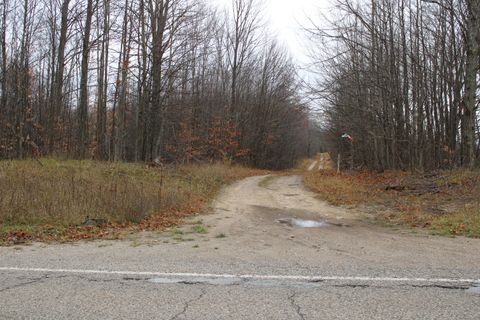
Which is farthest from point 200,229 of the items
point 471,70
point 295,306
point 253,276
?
point 471,70

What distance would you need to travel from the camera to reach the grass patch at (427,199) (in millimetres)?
10781

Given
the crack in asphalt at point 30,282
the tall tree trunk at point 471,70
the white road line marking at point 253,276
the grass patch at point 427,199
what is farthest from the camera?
the tall tree trunk at point 471,70

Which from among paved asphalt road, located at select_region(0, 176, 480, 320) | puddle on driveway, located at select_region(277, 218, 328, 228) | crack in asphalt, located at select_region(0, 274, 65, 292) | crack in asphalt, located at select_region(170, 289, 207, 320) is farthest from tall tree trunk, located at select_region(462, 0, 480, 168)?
crack in asphalt, located at select_region(0, 274, 65, 292)

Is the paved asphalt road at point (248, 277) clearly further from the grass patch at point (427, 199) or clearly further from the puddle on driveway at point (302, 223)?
the grass patch at point (427, 199)

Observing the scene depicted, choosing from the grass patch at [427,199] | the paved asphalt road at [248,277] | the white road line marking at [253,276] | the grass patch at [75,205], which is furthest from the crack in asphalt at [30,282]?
the grass patch at [427,199]

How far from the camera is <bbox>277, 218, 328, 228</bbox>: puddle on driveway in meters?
11.7

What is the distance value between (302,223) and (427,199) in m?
6.10

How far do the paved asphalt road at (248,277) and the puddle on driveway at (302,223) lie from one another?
114cm

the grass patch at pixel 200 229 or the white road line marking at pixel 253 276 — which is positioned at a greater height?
the white road line marking at pixel 253 276

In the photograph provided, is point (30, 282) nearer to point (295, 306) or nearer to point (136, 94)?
point (295, 306)

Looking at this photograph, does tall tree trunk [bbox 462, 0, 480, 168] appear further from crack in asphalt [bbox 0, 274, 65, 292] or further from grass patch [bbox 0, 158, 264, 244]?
crack in asphalt [bbox 0, 274, 65, 292]

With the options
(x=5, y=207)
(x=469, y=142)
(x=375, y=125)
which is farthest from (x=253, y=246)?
(x=375, y=125)

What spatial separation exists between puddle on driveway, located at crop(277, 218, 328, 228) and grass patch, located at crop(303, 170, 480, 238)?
1699 mm

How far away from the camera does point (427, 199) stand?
1596cm
